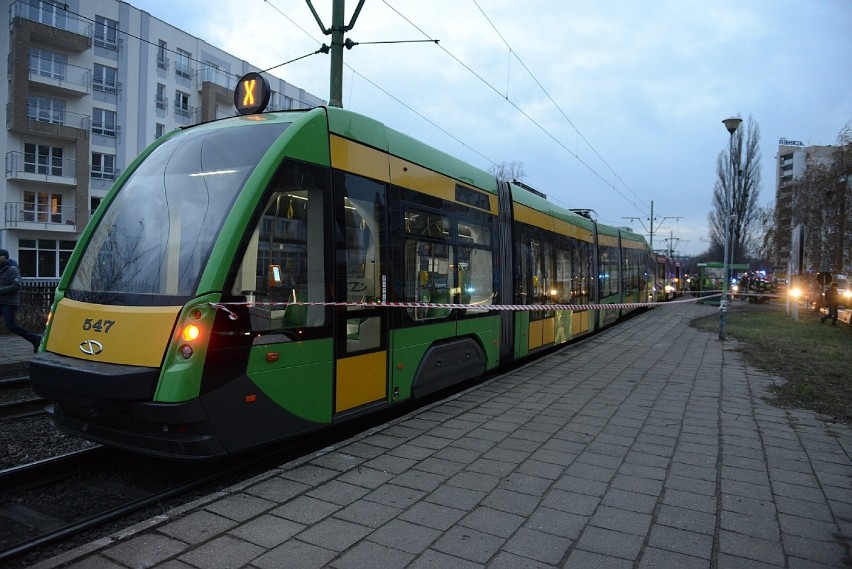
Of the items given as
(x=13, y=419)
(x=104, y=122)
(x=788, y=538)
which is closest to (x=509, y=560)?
(x=788, y=538)

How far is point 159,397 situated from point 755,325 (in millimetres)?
19879

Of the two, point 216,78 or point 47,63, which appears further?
point 216,78

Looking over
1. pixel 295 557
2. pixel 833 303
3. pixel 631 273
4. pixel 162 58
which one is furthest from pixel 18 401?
pixel 162 58

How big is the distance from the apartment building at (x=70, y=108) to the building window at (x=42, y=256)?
49 millimetres

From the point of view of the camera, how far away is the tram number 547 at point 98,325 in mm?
3986

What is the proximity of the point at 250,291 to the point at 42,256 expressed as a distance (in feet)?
111

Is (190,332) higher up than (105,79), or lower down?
lower down

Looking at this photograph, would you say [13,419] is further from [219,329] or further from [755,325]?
[755,325]

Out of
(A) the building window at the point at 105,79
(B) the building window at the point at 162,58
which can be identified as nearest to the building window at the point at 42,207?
(A) the building window at the point at 105,79

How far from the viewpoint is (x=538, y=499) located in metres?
3.87

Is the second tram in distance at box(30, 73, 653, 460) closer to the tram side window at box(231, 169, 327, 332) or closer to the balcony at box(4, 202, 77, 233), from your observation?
the tram side window at box(231, 169, 327, 332)

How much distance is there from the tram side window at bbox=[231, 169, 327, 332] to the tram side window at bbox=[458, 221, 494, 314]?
9.36 ft

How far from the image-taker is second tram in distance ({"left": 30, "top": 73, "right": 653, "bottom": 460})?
3770 mm

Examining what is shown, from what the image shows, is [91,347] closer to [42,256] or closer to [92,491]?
[92,491]
